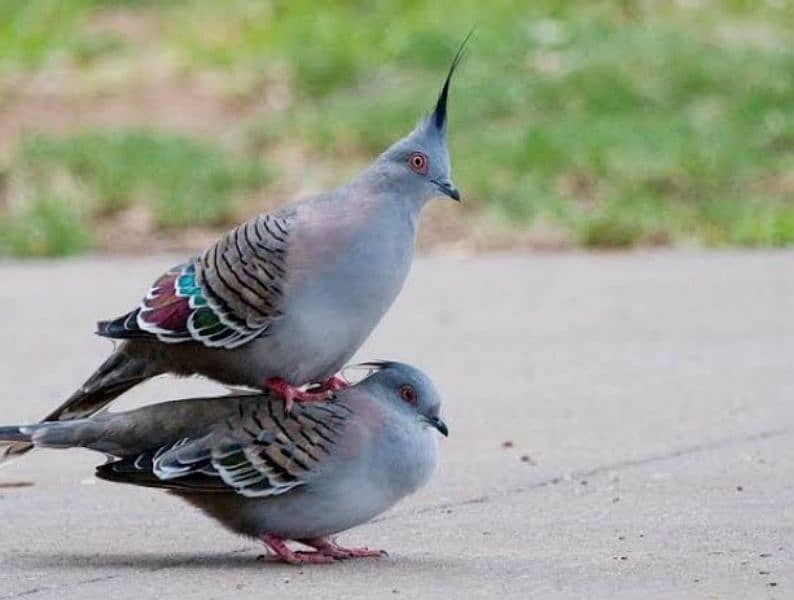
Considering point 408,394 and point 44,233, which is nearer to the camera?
point 408,394

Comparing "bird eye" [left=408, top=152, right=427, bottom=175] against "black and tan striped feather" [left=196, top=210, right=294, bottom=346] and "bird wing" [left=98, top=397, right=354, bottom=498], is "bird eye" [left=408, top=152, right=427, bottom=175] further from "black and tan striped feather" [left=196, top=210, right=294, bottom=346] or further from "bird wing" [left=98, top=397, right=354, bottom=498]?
"bird wing" [left=98, top=397, right=354, bottom=498]

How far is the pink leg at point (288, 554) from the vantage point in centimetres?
543

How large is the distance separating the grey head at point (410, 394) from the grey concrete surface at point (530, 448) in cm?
38

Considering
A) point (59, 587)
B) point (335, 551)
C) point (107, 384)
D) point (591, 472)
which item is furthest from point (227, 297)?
point (591, 472)

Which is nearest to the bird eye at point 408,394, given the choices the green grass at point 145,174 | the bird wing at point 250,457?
the bird wing at point 250,457

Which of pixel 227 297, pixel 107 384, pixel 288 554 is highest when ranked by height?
pixel 227 297

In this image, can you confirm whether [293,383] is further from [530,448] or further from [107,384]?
[530,448]

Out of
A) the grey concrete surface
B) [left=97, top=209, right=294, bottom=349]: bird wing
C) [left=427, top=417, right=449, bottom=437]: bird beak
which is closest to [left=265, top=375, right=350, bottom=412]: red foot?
[left=97, top=209, right=294, bottom=349]: bird wing

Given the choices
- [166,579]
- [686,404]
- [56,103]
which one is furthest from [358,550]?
[56,103]

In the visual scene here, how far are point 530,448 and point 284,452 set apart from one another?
2075 millimetres

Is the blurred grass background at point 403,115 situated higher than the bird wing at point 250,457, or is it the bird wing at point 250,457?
the blurred grass background at point 403,115

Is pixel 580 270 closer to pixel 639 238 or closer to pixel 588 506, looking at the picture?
pixel 639 238

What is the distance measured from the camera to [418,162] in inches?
222

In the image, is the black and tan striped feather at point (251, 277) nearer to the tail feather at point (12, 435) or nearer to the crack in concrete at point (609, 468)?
the tail feather at point (12, 435)
